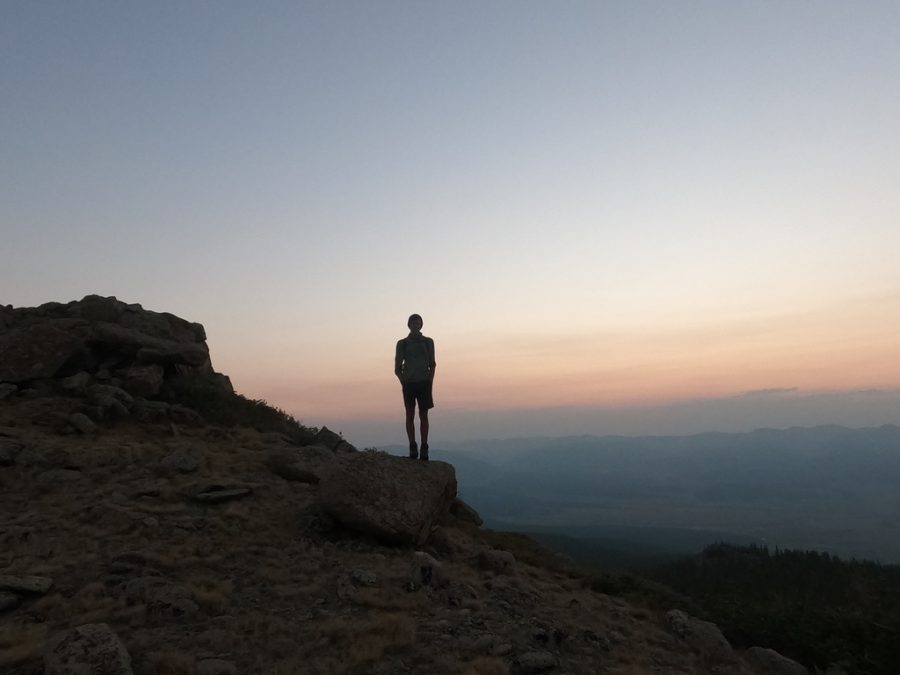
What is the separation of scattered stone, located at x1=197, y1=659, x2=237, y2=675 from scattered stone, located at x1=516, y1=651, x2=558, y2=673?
386 cm

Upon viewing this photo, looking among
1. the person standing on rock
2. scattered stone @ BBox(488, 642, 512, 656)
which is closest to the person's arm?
the person standing on rock

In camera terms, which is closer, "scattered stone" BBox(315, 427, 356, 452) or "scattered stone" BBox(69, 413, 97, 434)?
"scattered stone" BBox(69, 413, 97, 434)

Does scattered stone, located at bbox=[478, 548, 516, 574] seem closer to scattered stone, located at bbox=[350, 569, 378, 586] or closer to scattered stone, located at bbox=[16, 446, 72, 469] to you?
scattered stone, located at bbox=[350, 569, 378, 586]

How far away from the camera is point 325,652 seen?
8055 mm

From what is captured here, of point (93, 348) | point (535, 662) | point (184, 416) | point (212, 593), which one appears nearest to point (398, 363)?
point (212, 593)

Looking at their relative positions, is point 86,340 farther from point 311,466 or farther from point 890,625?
point 890,625

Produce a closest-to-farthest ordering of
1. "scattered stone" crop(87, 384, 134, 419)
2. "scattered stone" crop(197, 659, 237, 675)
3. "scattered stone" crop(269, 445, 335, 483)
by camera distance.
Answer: "scattered stone" crop(197, 659, 237, 675) < "scattered stone" crop(269, 445, 335, 483) < "scattered stone" crop(87, 384, 134, 419)

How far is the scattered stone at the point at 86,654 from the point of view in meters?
6.95

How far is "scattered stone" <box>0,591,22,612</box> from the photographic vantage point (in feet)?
29.5

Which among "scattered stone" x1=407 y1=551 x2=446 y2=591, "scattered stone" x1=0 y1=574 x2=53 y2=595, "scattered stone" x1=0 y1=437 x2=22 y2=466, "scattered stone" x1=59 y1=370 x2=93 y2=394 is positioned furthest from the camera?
"scattered stone" x1=59 y1=370 x2=93 y2=394

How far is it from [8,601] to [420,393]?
8826mm

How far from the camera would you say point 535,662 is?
8125mm

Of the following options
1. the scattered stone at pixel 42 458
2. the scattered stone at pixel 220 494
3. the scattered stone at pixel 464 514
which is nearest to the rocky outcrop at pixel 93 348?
the scattered stone at pixel 42 458

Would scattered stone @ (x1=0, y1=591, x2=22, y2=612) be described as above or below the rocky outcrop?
below
